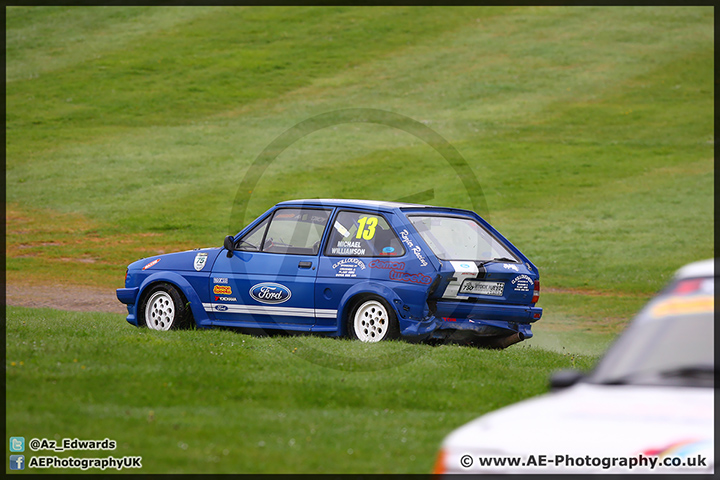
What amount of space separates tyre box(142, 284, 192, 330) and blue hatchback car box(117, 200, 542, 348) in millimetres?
13

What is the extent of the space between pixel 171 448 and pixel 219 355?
3032mm

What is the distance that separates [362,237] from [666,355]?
619 centimetres

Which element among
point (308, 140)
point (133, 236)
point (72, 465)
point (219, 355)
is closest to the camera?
point (72, 465)

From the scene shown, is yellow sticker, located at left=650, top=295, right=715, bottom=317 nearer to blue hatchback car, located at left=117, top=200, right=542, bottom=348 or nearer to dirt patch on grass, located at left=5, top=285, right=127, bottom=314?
blue hatchback car, located at left=117, top=200, right=542, bottom=348

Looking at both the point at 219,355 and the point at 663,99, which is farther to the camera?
the point at 663,99

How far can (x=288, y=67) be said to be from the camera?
43.0 metres

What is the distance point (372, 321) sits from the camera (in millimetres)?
9805

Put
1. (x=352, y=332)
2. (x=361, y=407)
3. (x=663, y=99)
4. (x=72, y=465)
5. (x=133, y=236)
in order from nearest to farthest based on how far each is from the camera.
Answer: (x=72, y=465) < (x=361, y=407) < (x=352, y=332) < (x=133, y=236) < (x=663, y=99)

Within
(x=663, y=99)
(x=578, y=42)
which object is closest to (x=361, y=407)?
(x=663, y=99)

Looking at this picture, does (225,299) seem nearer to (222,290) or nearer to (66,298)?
(222,290)

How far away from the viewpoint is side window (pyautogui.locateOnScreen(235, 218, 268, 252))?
425 inches

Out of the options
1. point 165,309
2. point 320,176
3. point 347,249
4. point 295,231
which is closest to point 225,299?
point 165,309

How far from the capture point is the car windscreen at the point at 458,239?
32.4ft

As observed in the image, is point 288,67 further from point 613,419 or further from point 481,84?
point 613,419
